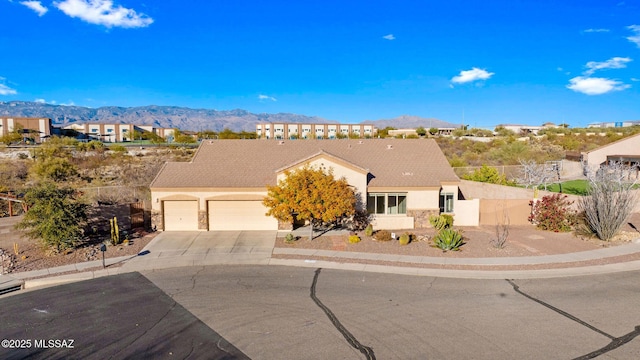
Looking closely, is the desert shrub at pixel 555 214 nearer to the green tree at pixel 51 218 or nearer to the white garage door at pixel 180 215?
the white garage door at pixel 180 215

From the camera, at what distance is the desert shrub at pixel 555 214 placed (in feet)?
73.6

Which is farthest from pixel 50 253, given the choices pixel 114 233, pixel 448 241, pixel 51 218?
pixel 448 241

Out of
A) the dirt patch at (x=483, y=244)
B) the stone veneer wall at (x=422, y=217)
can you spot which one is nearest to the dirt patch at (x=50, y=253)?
the dirt patch at (x=483, y=244)

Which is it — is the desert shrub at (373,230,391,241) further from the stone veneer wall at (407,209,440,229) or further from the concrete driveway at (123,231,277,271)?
the concrete driveway at (123,231,277,271)

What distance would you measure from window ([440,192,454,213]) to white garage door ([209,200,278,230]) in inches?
413

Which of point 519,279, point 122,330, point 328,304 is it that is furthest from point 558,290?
point 122,330

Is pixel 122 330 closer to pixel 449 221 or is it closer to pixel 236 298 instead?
pixel 236 298

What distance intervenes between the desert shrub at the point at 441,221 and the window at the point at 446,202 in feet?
2.72

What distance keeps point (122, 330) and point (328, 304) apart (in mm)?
6109

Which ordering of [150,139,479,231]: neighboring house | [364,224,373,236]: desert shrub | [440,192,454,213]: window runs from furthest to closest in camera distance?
[440,192,454,213]: window < [150,139,479,231]: neighboring house < [364,224,373,236]: desert shrub

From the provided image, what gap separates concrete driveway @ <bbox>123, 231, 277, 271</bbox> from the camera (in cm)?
1702

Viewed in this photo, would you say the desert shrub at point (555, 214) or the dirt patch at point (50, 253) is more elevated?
the desert shrub at point (555, 214)

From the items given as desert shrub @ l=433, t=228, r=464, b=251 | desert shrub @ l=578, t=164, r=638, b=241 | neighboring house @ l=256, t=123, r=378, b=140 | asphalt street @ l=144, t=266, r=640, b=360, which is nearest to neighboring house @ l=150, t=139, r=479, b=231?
desert shrub @ l=433, t=228, r=464, b=251

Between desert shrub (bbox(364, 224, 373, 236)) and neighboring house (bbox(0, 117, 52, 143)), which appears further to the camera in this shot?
neighboring house (bbox(0, 117, 52, 143))
